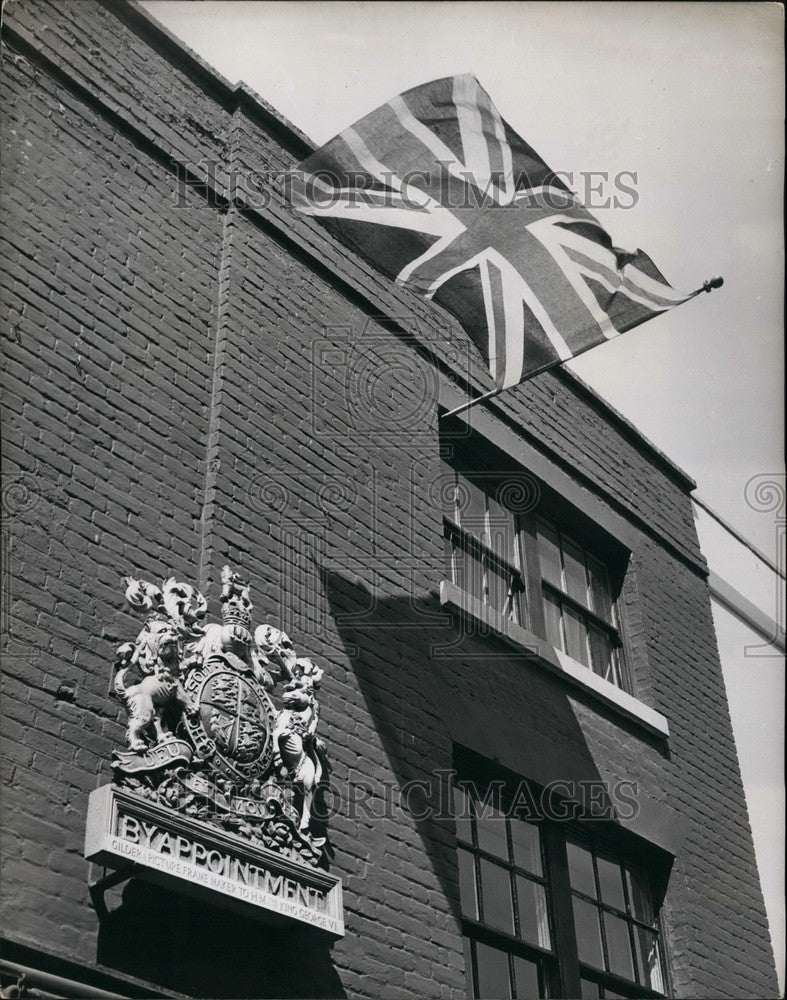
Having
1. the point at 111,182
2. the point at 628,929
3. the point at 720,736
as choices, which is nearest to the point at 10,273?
the point at 111,182

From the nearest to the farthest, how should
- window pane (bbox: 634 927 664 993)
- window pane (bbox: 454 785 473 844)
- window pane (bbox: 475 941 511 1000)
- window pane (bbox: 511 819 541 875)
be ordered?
1. window pane (bbox: 475 941 511 1000)
2. window pane (bbox: 454 785 473 844)
3. window pane (bbox: 511 819 541 875)
4. window pane (bbox: 634 927 664 993)

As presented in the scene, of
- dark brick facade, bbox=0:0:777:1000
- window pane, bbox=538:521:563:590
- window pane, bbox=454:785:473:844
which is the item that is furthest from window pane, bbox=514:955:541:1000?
window pane, bbox=538:521:563:590

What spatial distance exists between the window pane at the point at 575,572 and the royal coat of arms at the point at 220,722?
5.19 m

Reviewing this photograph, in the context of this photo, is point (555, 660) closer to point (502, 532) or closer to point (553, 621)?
point (553, 621)

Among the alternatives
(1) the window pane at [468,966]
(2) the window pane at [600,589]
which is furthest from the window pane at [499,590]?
(1) the window pane at [468,966]

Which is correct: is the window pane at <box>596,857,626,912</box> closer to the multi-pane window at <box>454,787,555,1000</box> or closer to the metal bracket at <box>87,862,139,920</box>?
the multi-pane window at <box>454,787,555,1000</box>

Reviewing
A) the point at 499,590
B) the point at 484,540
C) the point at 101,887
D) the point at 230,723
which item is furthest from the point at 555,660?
the point at 101,887

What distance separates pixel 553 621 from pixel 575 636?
35cm

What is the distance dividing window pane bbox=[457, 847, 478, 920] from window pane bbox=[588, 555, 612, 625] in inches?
159

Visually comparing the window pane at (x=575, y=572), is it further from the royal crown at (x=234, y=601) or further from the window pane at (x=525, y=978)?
the royal crown at (x=234, y=601)

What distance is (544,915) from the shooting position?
9.52 metres

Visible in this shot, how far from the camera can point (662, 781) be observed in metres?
11.6

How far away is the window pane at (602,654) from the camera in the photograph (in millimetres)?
12266

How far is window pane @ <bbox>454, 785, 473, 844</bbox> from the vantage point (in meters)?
9.27
